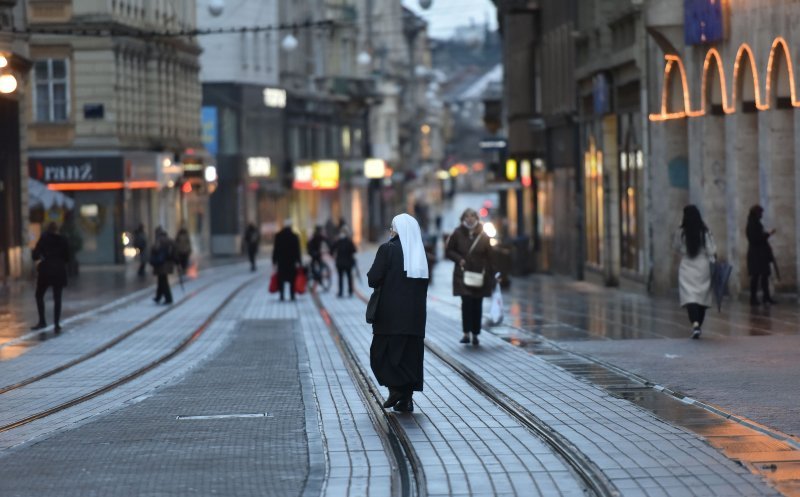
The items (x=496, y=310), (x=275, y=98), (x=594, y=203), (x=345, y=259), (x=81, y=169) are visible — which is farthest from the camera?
(x=275, y=98)

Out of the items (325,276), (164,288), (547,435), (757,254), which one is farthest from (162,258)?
(547,435)

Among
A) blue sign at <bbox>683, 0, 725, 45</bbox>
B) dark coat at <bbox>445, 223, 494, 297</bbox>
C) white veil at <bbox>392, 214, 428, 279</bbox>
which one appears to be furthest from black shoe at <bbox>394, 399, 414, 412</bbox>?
blue sign at <bbox>683, 0, 725, 45</bbox>

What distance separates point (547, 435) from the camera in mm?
12898

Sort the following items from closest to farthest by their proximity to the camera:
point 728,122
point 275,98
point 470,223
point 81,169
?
point 470,223, point 728,122, point 81,169, point 275,98

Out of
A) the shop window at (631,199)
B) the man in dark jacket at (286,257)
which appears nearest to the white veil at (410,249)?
the man in dark jacket at (286,257)

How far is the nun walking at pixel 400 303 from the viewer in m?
15.1

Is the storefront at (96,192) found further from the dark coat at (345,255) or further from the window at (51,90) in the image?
the dark coat at (345,255)

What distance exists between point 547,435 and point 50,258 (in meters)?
16.0

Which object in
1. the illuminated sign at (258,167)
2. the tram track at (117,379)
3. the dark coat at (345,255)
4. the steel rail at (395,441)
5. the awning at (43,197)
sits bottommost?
the tram track at (117,379)

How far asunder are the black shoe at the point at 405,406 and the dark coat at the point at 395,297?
61 centimetres

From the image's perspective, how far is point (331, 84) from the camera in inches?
3760

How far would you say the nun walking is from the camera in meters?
15.1

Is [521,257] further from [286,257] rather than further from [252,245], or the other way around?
[286,257]

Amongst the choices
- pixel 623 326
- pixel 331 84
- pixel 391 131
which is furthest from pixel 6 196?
pixel 391 131
